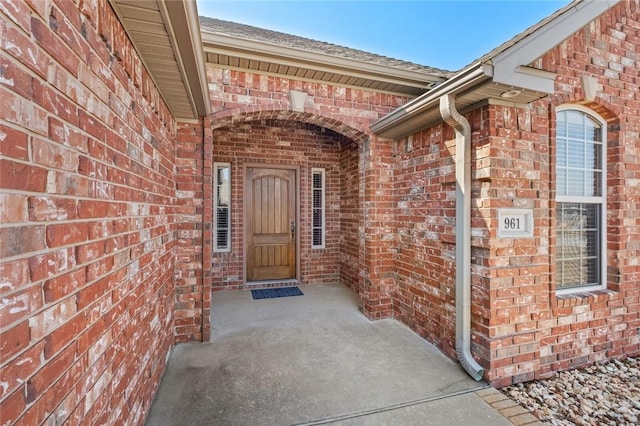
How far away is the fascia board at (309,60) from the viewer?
2848mm

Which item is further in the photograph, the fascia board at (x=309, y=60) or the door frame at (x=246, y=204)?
the door frame at (x=246, y=204)

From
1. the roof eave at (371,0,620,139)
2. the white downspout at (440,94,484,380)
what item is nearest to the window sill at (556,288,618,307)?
the white downspout at (440,94,484,380)

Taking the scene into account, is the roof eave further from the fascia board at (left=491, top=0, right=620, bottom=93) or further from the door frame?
the door frame

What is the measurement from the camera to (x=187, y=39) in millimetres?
1614

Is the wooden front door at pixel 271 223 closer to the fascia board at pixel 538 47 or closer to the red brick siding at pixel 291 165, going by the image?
the red brick siding at pixel 291 165

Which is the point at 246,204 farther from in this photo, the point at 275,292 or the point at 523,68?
the point at 523,68

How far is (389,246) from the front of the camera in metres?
3.79

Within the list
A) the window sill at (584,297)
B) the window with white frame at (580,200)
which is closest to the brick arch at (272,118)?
the window with white frame at (580,200)

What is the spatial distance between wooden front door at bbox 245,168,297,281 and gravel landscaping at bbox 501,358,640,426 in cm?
379

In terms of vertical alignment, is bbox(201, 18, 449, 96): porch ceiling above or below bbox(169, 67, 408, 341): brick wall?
above

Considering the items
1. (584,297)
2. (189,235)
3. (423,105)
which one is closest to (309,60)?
(423,105)

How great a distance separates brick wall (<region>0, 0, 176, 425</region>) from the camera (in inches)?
28.2

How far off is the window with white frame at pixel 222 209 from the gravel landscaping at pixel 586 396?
14.2 feet

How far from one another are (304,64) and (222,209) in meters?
2.92
